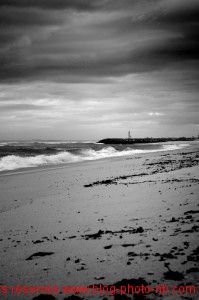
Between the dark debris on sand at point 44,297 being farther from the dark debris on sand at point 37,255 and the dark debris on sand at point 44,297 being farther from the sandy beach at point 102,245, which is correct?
the dark debris on sand at point 37,255

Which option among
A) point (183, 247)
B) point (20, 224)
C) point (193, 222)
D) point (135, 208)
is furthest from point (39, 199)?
point (183, 247)

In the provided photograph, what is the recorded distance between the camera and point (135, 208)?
7.24 metres

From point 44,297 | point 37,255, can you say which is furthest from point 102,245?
point 44,297

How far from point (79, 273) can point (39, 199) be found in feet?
19.5

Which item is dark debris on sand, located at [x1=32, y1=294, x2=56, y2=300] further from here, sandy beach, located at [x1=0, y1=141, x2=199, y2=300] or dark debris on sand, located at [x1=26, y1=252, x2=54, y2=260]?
dark debris on sand, located at [x1=26, y1=252, x2=54, y2=260]

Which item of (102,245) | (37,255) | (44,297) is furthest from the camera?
(102,245)

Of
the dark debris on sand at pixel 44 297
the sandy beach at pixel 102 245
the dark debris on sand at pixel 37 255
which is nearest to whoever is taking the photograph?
the dark debris on sand at pixel 44 297

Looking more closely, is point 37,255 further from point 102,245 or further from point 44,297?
point 44,297

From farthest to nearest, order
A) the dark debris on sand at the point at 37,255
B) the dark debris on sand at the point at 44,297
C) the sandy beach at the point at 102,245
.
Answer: the dark debris on sand at the point at 37,255 < the sandy beach at the point at 102,245 < the dark debris on sand at the point at 44,297

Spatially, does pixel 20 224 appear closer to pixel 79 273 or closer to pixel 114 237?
pixel 114 237

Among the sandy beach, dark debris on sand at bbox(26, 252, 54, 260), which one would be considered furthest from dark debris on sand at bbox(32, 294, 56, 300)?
dark debris on sand at bbox(26, 252, 54, 260)

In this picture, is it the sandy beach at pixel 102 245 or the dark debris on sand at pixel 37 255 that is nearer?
the sandy beach at pixel 102 245

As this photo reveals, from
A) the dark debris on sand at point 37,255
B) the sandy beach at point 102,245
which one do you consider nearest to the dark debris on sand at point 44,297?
the sandy beach at point 102,245

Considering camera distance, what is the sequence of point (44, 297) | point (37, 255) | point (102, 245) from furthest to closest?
point (102, 245) → point (37, 255) → point (44, 297)
